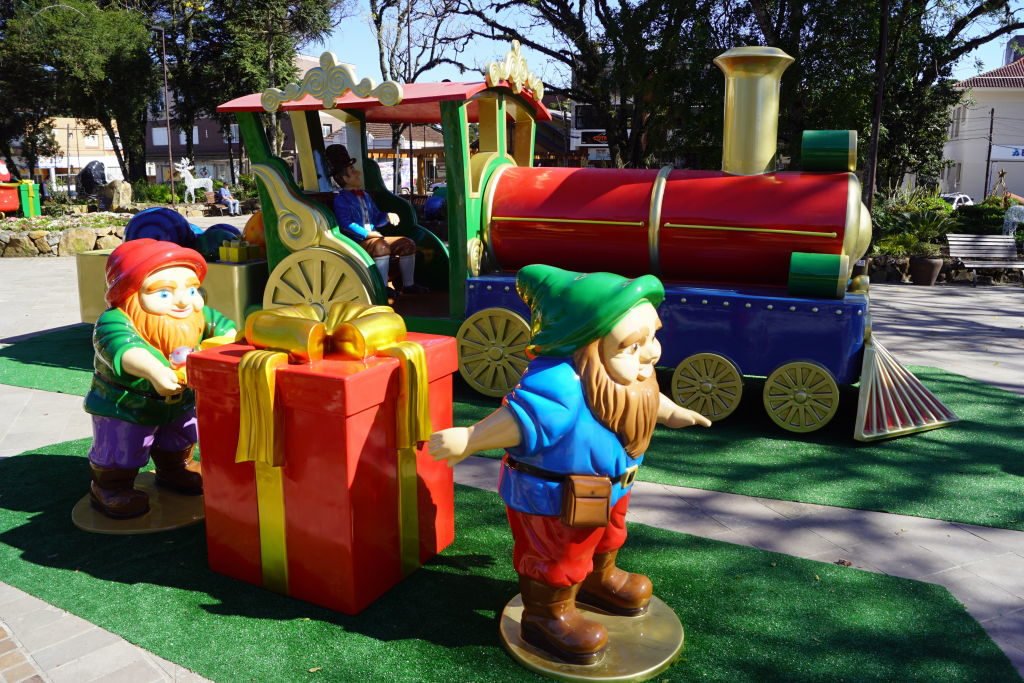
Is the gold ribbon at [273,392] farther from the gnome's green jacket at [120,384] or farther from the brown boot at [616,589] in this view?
the brown boot at [616,589]

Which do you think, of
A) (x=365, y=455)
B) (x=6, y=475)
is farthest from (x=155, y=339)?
(x=6, y=475)

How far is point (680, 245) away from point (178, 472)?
11.9 feet

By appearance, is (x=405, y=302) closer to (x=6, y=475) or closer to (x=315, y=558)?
(x=6, y=475)

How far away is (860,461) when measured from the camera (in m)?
4.92

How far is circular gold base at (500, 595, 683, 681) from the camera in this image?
8.76 feet

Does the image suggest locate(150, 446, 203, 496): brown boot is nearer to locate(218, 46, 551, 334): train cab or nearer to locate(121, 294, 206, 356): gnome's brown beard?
locate(121, 294, 206, 356): gnome's brown beard

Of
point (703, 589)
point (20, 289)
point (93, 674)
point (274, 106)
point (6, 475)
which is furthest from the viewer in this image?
point (20, 289)

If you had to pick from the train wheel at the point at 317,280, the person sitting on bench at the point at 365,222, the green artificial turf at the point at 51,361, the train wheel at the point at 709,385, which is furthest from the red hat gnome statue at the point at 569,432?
the green artificial turf at the point at 51,361

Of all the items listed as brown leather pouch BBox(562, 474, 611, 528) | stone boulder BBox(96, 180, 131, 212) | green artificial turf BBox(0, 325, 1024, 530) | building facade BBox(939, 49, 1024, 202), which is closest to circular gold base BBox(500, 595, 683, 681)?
brown leather pouch BBox(562, 474, 611, 528)

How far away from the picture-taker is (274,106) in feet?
20.0

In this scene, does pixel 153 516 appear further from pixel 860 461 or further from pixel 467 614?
pixel 860 461

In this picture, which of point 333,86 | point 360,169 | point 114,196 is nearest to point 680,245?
point 333,86

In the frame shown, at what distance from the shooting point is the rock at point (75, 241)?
1692 centimetres

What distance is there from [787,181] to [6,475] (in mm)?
5294
